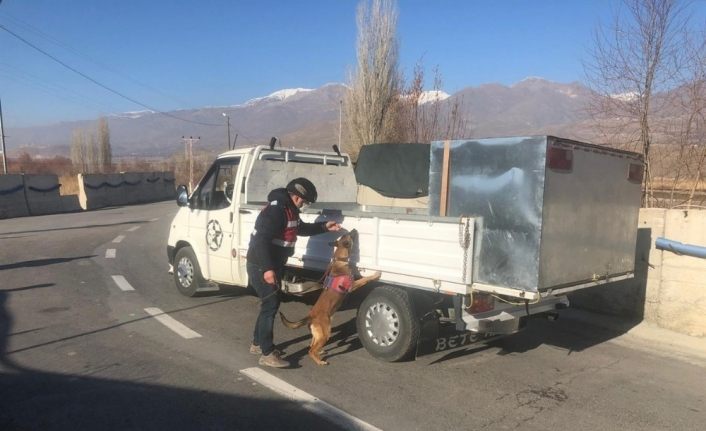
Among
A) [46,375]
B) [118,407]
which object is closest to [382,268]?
[118,407]

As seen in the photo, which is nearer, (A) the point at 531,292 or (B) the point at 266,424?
(B) the point at 266,424

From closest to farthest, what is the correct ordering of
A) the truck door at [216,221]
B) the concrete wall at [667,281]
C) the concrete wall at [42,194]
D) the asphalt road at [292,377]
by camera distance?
the asphalt road at [292,377] → the concrete wall at [667,281] → the truck door at [216,221] → the concrete wall at [42,194]

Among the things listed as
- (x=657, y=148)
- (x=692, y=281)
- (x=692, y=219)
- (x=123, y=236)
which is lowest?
(x=123, y=236)

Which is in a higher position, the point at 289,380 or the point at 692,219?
the point at 692,219

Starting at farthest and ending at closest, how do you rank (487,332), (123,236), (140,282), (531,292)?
(123,236)
(140,282)
(487,332)
(531,292)

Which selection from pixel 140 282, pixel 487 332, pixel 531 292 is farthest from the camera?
pixel 140 282

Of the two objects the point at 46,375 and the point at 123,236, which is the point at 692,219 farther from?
the point at 123,236

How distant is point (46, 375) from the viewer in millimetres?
4961

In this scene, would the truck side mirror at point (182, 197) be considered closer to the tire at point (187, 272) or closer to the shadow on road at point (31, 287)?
the tire at point (187, 272)

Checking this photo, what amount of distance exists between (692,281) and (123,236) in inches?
548

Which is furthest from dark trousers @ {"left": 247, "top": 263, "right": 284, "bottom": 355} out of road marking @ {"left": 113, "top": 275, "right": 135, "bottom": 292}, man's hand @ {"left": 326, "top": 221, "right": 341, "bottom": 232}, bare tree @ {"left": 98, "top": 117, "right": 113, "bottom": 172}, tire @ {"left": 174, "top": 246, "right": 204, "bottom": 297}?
bare tree @ {"left": 98, "top": 117, "right": 113, "bottom": 172}

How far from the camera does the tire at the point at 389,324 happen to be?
17.4 feet

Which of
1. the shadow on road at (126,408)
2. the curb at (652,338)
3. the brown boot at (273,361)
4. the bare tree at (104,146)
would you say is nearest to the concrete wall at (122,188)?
the shadow on road at (126,408)

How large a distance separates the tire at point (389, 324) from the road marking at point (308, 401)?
3.63ft
